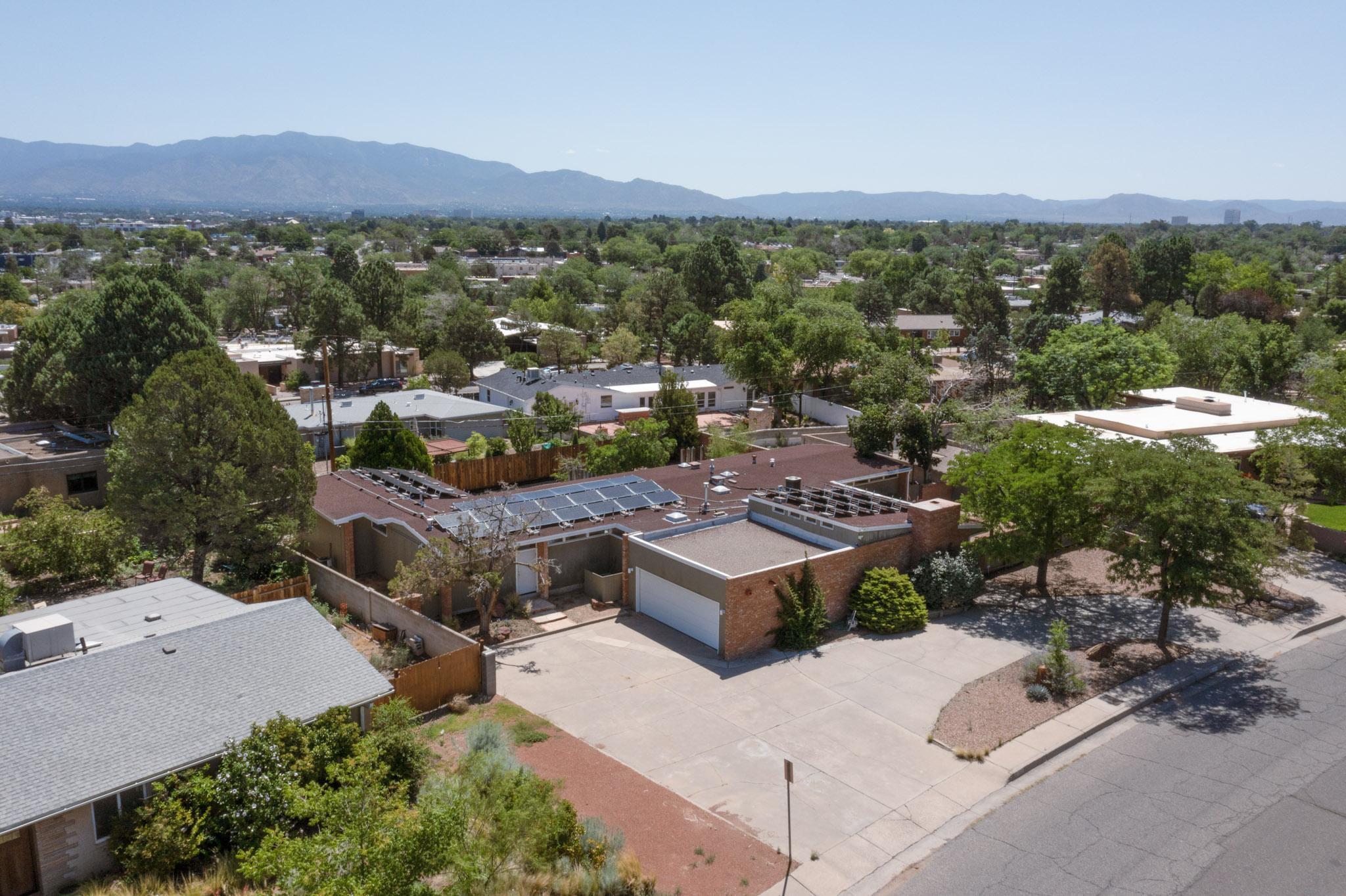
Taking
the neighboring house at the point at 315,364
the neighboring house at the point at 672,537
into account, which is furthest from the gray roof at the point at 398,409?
the neighboring house at the point at 672,537

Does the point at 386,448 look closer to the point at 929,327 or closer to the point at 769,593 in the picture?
the point at 769,593

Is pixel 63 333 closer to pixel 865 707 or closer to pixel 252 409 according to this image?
pixel 252 409

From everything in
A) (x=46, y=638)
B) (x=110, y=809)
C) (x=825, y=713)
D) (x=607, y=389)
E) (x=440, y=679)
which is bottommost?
(x=825, y=713)

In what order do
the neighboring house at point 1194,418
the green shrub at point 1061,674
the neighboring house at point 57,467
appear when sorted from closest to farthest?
1. the green shrub at point 1061,674
2. the neighboring house at point 57,467
3. the neighboring house at point 1194,418

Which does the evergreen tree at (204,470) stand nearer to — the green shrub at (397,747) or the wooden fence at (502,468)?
the green shrub at (397,747)

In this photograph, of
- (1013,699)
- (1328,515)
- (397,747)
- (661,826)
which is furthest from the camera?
(1328,515)

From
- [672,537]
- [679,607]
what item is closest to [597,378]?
[672,537]

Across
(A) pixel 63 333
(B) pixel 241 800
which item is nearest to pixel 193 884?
(B) pixel 241 800
